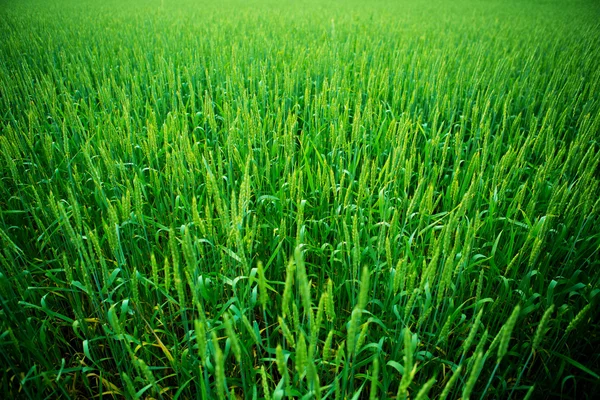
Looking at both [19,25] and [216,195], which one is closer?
[216,195]

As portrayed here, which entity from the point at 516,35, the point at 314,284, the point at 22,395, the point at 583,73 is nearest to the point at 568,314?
the point at 314,284

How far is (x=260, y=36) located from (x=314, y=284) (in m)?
4.71

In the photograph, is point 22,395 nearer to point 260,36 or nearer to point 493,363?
point 493,363

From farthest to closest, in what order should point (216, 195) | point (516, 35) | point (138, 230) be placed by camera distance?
1. point (516, 35)
2. point (138, 230)
3. point (216, 195)

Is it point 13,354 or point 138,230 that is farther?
point 138,230

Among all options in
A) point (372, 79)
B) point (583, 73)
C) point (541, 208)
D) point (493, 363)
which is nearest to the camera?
point (493, 363)

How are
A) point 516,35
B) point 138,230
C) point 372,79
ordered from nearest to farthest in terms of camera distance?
point 138,230 → point 372,79 → point 516,35

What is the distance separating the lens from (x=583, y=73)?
12.7ft

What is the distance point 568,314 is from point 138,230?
188 cm

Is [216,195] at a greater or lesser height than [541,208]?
greater

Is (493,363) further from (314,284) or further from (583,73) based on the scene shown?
(583,73)

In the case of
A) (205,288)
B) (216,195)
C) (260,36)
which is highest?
(260,36)

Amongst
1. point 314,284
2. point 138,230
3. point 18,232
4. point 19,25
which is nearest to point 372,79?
point 314,284

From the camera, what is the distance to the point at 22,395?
1.16m
